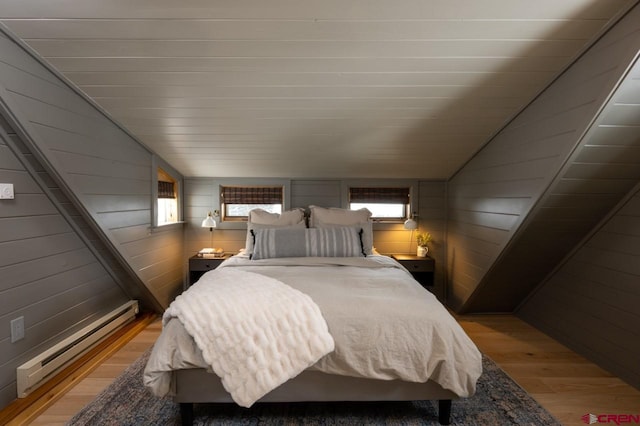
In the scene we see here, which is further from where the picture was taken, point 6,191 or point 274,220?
point 274,220

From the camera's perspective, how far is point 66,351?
7.36ft

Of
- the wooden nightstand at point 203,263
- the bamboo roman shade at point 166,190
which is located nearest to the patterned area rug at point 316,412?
the wooden nightstand at point 203,263

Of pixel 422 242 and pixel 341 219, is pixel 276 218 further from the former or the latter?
pixel 422 242

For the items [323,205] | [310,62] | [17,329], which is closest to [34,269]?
[17,329]

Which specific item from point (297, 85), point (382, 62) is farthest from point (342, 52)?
point (297, 85)

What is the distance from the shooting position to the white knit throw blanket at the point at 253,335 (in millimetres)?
1582

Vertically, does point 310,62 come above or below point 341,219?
above

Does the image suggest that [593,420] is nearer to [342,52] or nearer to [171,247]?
[342,52]

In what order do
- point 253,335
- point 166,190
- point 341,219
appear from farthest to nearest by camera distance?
point 166,190 → point 341,219 → point 253,335

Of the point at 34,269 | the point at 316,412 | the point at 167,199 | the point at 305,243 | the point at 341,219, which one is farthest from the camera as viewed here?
the point at 167,199

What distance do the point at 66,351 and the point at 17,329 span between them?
40 cm

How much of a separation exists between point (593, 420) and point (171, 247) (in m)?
3.45

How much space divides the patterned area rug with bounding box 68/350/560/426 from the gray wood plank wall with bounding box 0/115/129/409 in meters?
0.53

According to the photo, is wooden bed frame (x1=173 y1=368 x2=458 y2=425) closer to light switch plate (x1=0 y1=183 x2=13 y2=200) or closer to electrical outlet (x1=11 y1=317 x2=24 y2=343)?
electrical outlet (x1=11 y1=317 x2=24 y2=343)
